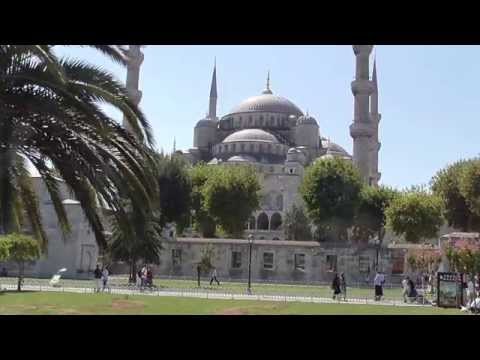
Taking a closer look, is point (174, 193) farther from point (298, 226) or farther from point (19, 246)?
point (19, 246)

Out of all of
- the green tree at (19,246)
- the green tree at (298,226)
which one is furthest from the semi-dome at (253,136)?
the green tree at (19,246)

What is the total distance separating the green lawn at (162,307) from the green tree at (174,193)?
882 inches

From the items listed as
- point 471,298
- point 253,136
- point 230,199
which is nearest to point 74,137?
point 471,298

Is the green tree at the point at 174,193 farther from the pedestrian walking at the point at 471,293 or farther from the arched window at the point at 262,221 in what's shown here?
the pedestrian walking at the point at 471,293

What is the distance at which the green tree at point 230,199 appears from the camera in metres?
42.1

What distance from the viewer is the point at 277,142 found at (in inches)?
2707

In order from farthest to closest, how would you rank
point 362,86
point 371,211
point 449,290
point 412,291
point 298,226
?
point 298,226 < point 362,86 < point 371,211 < point 412,291 < point 449,290

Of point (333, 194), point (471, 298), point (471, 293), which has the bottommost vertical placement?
point (471, 298)

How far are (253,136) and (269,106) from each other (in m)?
8.33

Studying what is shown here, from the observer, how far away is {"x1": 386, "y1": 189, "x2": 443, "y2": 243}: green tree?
37.1 meters
